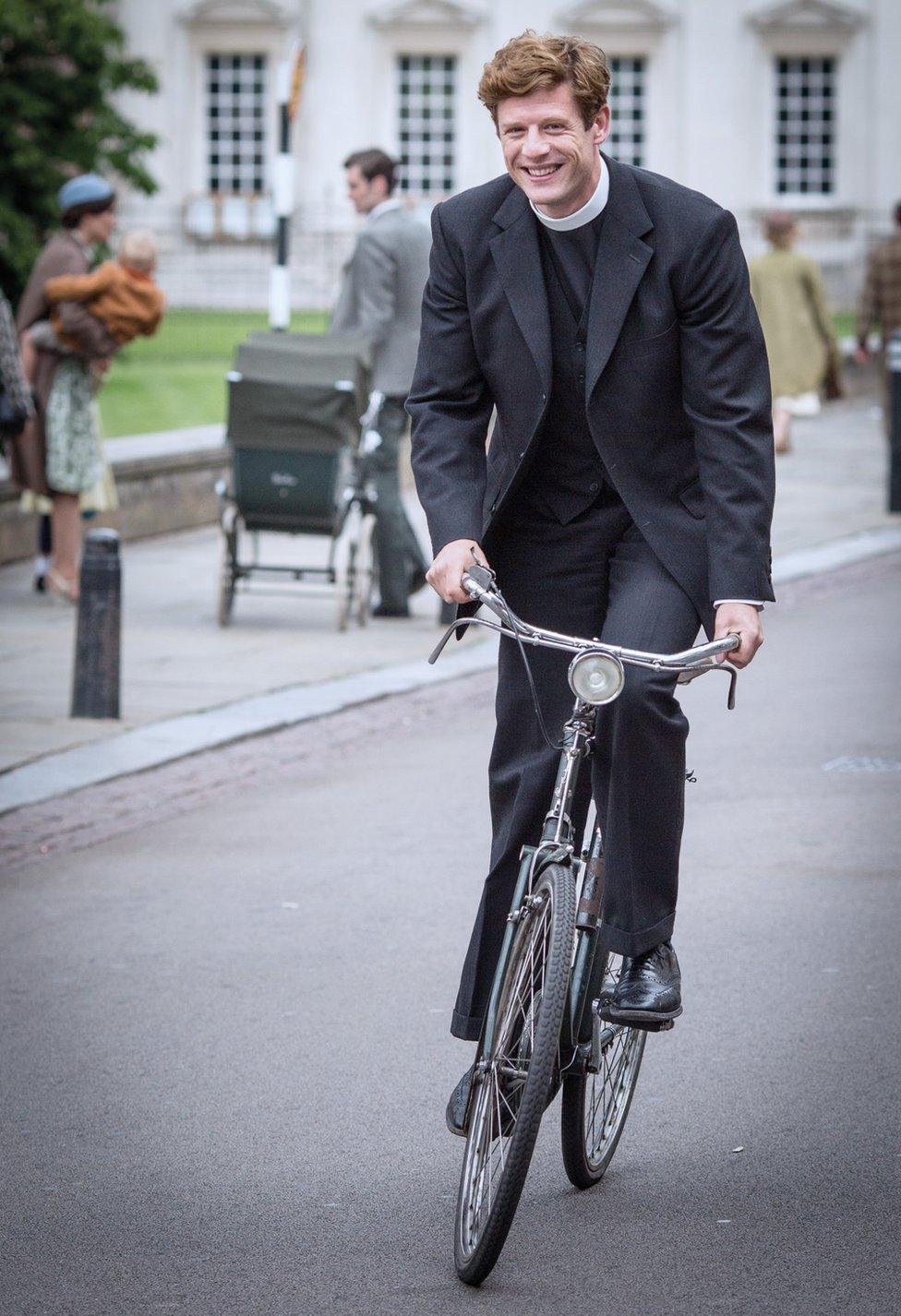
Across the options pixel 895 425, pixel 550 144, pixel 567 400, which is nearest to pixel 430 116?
pixel 895 425

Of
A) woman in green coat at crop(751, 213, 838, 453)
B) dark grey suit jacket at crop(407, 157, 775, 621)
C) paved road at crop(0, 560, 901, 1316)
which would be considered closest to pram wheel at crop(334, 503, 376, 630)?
paved road at crop(0, 560, 901, 1316)

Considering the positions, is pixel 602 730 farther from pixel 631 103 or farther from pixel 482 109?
pixel 631 103

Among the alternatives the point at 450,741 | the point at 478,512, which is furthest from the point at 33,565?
the point at 478,512

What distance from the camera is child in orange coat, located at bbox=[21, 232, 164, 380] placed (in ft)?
35.3

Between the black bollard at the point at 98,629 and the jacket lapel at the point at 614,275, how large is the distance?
4641 millimetres

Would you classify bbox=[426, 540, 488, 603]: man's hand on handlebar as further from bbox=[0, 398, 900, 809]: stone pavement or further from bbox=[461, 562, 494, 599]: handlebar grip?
bbox=[0, 398, 900, 809]: stone pavement

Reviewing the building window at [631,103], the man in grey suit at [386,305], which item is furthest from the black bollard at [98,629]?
the building window at [631,103]

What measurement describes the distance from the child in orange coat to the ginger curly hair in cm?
716

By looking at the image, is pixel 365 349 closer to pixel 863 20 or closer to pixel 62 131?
pixel 62 131

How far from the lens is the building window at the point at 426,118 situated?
4506 centimetres

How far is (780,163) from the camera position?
4534 cm

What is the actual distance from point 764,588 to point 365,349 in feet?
22.6

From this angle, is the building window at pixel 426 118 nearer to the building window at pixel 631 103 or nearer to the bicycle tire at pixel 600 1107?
the building window at pixel 631 103

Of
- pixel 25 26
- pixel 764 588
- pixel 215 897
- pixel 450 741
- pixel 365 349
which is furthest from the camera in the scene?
pixel 25 26
